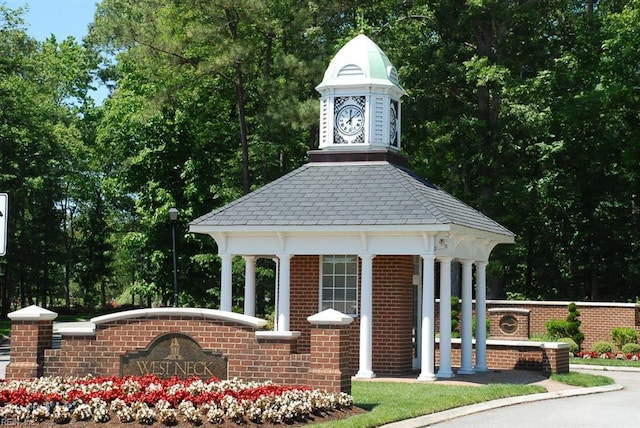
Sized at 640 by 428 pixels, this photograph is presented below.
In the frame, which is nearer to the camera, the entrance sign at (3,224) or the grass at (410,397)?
the entrance sign at (3,224)

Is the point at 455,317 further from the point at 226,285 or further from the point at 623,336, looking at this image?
the point at 226,285

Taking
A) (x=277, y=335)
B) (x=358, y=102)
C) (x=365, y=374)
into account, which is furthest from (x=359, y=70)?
(x=277, y=335)

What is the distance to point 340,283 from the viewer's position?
23828 mm

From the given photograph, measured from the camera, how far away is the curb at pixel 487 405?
1501cm

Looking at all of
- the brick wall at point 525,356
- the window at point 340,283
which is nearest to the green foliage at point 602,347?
the brick wall at point 525,356

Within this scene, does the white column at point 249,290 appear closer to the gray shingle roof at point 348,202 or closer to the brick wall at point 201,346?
the gray shingle roof at point 348,202

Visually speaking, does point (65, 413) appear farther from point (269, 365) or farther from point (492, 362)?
point (492, 362)

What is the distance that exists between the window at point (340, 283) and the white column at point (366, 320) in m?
1.64

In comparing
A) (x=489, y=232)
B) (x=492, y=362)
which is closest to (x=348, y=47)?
(x=489, y=232)

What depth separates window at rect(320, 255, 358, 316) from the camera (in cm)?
2367

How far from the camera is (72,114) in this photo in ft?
223

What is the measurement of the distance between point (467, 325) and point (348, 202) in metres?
4.45

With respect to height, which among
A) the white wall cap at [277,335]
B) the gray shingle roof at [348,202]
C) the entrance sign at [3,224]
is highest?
the gray shingle roof at [348,202]

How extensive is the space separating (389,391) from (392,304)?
4.69 meters
